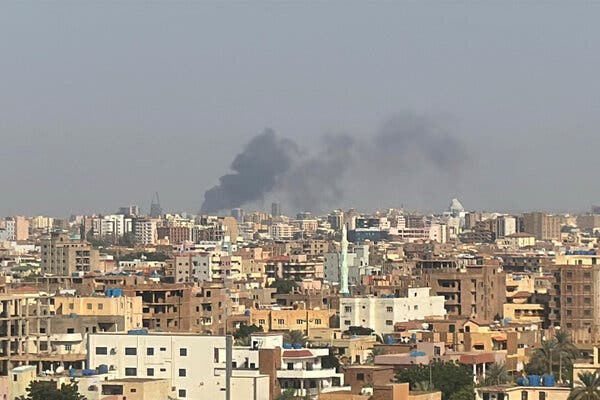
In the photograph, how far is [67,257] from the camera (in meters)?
99.4

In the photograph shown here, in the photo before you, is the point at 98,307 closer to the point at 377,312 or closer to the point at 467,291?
the point at 377,312

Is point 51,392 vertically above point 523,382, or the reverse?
point 523,382

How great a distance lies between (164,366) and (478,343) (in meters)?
11.5

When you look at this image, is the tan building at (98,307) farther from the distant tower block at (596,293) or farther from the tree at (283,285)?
the tree at (283,285)

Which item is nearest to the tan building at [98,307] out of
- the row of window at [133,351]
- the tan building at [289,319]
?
the tan building at [289,319]

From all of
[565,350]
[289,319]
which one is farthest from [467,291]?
[565,350]

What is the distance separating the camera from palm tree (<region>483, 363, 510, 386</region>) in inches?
1753

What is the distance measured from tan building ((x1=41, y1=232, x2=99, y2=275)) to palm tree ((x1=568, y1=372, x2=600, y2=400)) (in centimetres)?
5983

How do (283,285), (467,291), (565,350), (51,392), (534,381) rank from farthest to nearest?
(283,285)
(467,291)
(565,350)
(534,381)
(51,392)

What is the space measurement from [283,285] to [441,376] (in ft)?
153

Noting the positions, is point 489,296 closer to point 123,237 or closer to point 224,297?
point 224,297

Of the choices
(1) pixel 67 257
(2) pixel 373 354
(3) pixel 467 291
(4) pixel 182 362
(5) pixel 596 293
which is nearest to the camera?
(4) pixel 182 362

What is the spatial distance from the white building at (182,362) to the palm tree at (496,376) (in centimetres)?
467

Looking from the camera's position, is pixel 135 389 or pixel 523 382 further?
pixel 523 382
